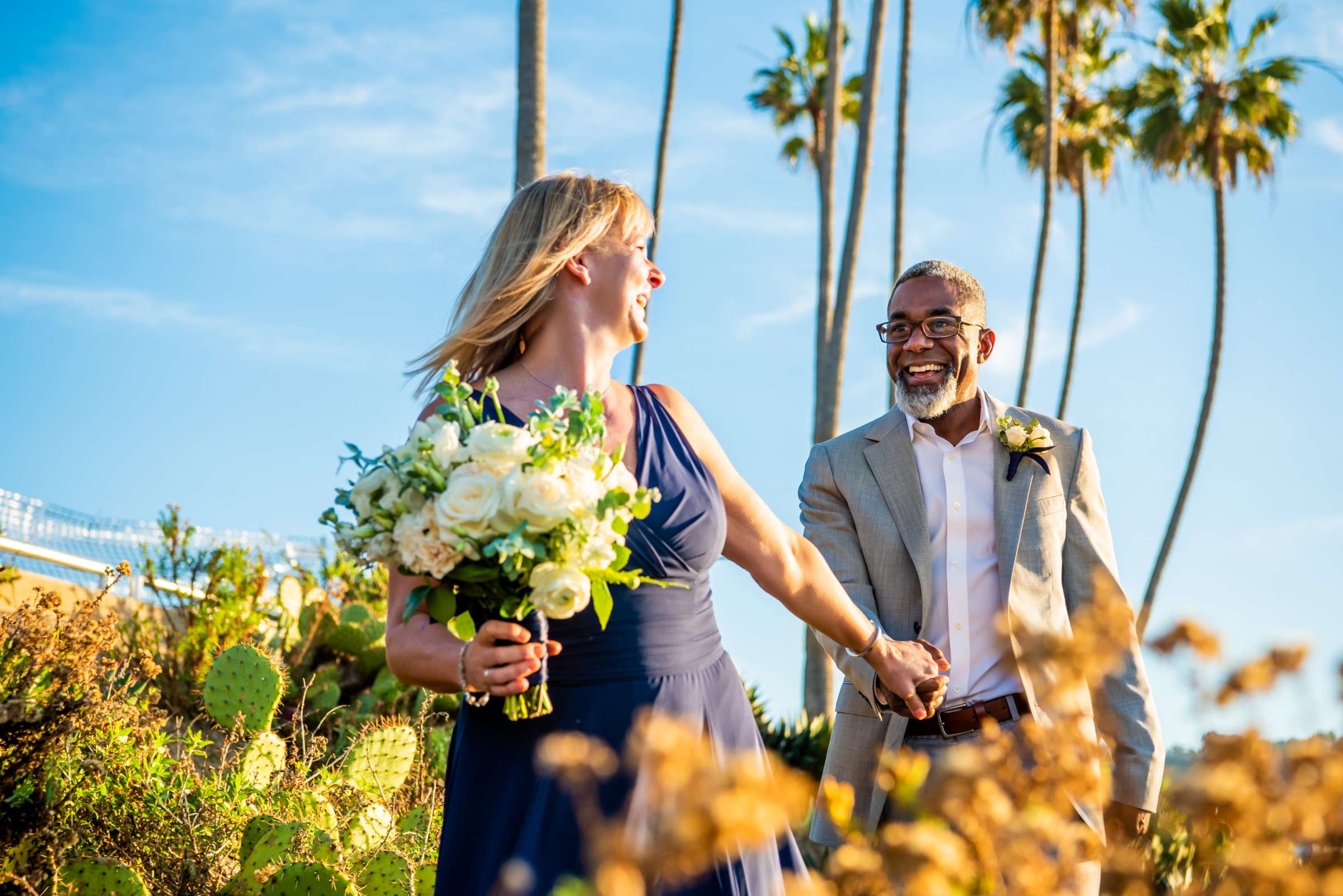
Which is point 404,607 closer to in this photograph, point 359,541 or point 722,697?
point 359,541

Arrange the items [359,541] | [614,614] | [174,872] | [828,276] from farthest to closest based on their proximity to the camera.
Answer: [828,276] < [174,872] < [614,614] < [359,541]

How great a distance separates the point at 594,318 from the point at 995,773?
1930 millimetres

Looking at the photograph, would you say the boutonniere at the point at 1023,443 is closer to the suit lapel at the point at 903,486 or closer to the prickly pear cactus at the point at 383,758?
the suit lapel at the point at 903,486

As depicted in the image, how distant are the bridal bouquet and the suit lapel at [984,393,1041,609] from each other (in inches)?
74.4

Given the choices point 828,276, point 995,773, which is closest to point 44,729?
point 995,773

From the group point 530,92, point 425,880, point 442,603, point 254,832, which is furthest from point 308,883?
point 530,92

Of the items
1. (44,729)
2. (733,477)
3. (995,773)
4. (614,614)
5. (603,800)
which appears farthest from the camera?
(44,729)

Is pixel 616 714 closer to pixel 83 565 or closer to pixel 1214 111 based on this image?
pixel 83 565

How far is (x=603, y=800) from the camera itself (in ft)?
8.39

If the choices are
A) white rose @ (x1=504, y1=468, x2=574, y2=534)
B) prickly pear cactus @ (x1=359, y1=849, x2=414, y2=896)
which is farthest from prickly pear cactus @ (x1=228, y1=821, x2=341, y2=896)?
white rose @ (x1=504, y1=468, x2=574, y2=534)

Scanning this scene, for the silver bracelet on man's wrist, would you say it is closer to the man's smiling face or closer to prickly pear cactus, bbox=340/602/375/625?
the man's smiling face

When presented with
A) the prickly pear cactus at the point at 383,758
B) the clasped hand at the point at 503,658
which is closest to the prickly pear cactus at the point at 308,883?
the prickly pear cactus at the point at 383,758

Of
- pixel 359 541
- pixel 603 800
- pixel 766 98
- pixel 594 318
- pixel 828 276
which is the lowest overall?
pixel 603 800

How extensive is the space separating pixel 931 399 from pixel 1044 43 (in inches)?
696
